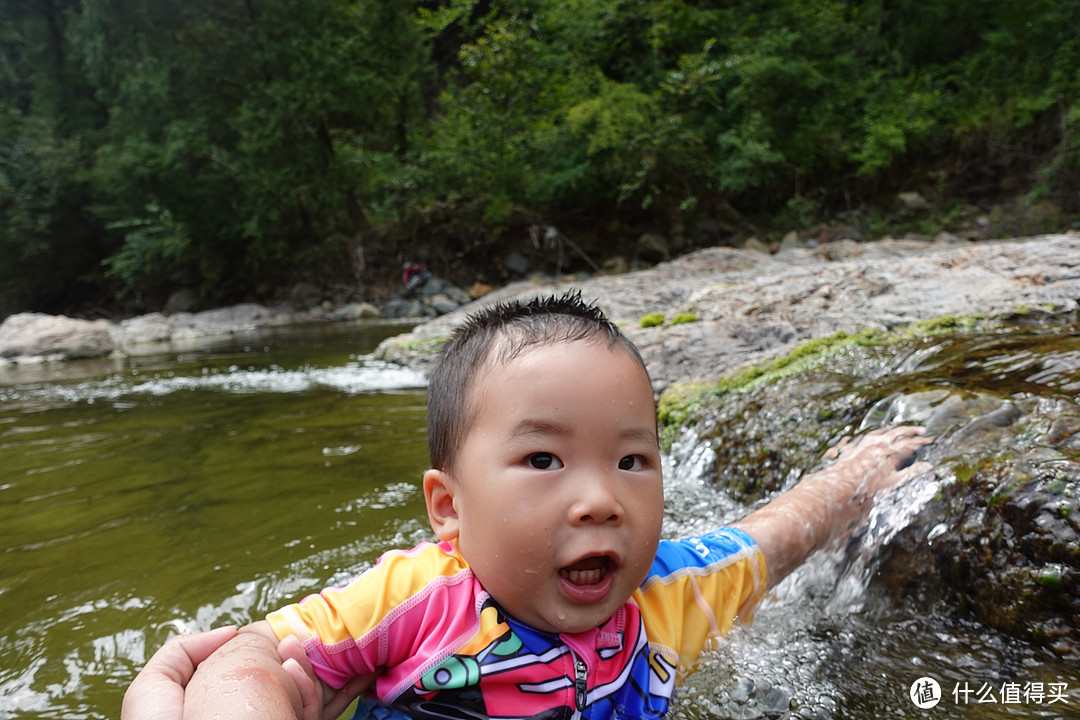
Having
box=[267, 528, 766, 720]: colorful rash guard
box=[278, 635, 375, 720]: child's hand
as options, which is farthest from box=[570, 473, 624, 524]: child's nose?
box=[278, 635, 375, 720]: child's hand

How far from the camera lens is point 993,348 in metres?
2.85

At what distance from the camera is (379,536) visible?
279 cm

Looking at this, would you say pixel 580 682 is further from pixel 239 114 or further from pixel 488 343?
pixel 239 114

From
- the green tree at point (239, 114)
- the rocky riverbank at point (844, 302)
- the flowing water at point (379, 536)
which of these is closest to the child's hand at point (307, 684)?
the flowing water at point (379, 536)

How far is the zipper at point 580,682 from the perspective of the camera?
1.34 m

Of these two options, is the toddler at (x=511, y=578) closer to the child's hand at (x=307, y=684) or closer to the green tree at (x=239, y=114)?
the child's hand at (x=307, y=684)

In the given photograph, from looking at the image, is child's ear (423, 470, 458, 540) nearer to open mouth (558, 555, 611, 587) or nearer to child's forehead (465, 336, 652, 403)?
child's forehead (465, 336, 652, 403)

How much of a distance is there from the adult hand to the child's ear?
17.8 inches

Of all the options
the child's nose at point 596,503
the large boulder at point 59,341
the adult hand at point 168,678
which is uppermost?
the child's nose at point 596,503

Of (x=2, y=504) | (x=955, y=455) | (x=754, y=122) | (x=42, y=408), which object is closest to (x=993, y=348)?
(x=955, y=455)

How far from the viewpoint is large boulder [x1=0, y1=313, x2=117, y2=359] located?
11500 mm

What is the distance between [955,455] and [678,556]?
998 millimetres

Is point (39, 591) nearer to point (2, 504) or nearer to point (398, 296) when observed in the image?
point (2, 504)

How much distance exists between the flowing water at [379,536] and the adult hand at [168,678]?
0.75 metres
